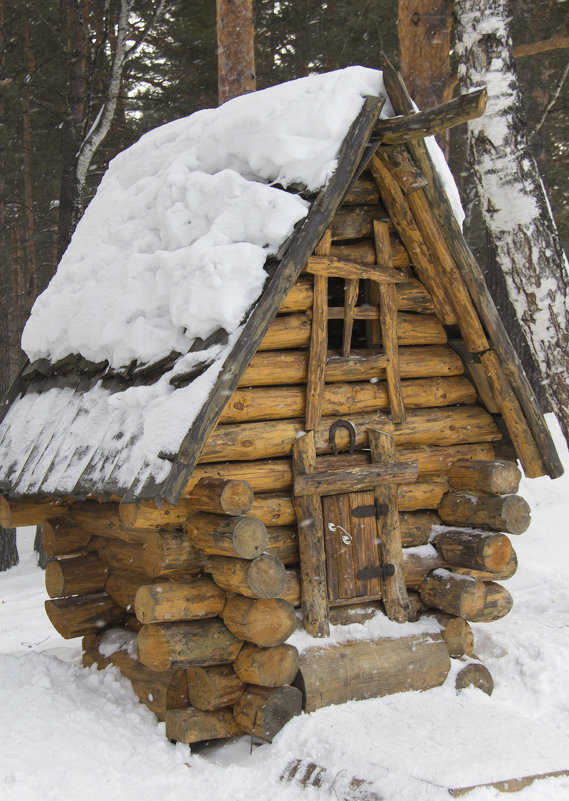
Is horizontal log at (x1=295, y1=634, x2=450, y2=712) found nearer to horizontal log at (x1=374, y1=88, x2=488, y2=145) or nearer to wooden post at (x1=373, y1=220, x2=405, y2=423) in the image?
wooden post at (x1=373, y1=220, x2=405, y2=423)

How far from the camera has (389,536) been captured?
19.7ft

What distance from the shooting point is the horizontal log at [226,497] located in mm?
4969

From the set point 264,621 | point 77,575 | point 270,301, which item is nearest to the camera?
point 270,301

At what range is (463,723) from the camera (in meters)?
5.41

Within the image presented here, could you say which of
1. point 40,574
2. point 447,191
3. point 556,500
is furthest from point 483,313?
point 40,574

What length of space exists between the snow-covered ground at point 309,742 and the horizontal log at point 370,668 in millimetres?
88

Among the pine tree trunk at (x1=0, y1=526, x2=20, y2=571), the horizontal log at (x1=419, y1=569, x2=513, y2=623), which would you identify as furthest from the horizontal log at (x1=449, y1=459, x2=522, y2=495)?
the pine tree trunk at (x1=0, y1=526, x2=20, y2=571)

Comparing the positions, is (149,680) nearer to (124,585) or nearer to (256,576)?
(124,585)

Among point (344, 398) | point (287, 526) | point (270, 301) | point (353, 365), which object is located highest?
point (270, 301)

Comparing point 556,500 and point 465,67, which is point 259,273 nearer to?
point 465,67

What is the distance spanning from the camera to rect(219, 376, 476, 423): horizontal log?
5555 mm

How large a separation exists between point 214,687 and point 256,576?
34.0 inches

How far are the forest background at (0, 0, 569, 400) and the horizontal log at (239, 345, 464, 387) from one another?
17.2 feet

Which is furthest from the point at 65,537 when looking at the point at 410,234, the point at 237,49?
the point at 237,49
